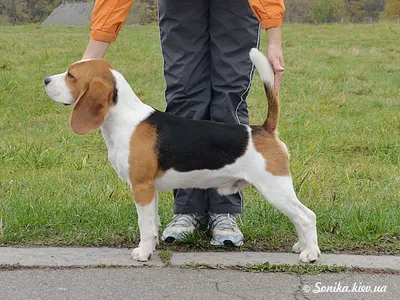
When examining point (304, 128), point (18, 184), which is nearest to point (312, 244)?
point (18, 184)

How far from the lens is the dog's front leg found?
12.1 feet

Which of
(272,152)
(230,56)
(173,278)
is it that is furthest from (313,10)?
(173,278)

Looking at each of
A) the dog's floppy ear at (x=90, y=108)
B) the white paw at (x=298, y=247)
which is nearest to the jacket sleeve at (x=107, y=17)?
the dog's floppy ear at (x=90, y=108)

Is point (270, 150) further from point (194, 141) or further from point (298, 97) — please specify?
point (298, 97)

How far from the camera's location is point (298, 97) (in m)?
10.8

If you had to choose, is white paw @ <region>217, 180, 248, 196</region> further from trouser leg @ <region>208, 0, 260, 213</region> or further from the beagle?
trouser leg @ <region>208, 0, 260, 213</region>

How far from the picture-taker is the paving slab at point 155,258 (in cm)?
369

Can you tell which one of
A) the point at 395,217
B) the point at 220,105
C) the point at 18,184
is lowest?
the point at 18,184

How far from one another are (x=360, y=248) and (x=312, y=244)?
0.43 meters

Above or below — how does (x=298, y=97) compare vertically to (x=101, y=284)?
below

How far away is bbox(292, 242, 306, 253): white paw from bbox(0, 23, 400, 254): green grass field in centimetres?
9

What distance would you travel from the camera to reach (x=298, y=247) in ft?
12.9

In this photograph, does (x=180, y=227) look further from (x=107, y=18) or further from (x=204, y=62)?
(x=107, y=18)

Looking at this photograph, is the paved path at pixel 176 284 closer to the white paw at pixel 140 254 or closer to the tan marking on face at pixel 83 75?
the white paw at pixel 140 254
